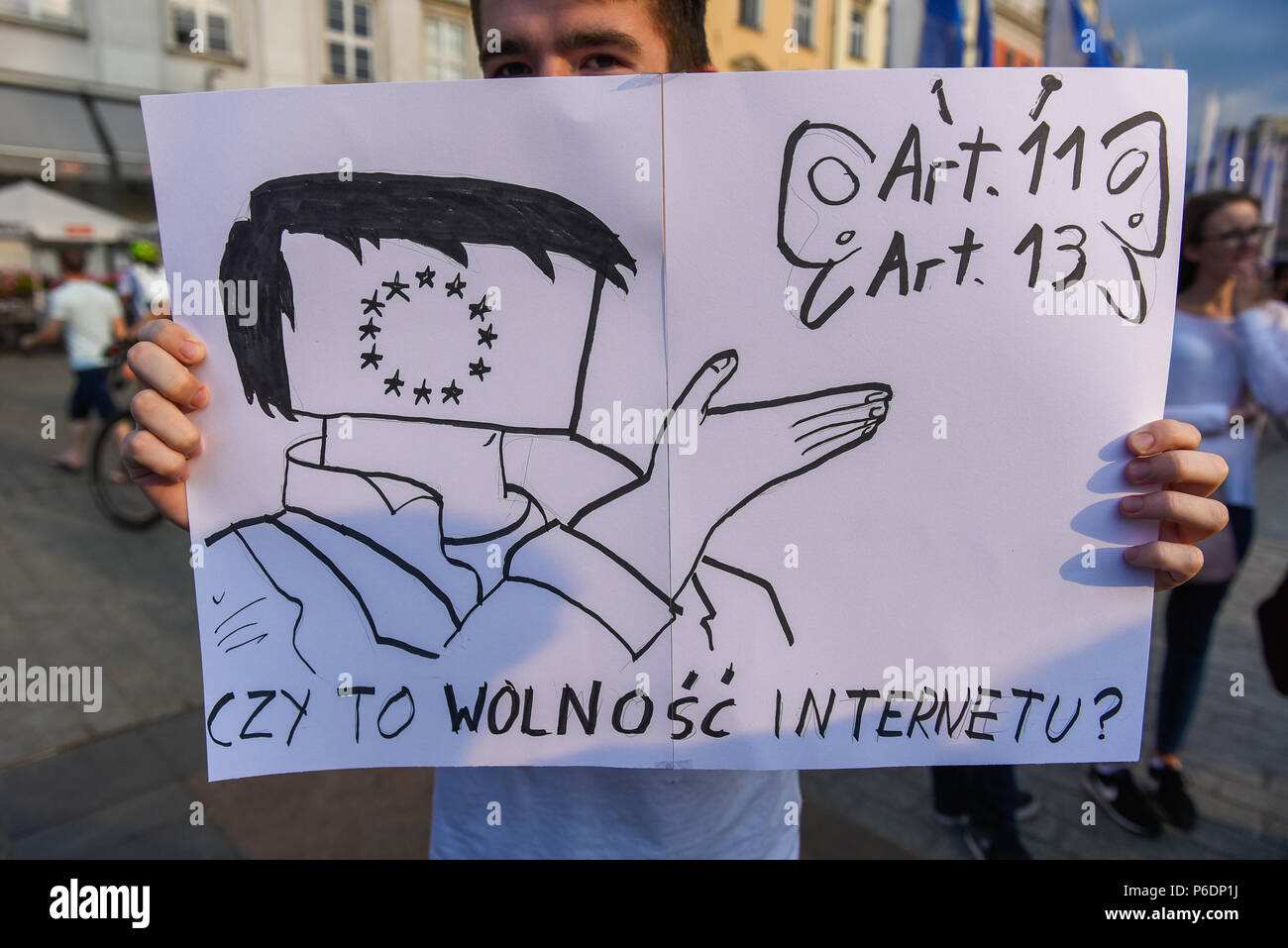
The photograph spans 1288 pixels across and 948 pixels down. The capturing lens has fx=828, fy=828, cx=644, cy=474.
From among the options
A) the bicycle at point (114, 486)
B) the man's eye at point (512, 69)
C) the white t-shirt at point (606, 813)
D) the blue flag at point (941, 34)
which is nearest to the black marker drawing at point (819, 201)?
the man's eye at point (512, 69)

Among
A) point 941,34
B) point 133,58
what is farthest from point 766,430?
point 133,58

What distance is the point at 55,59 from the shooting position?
1689 centimetres

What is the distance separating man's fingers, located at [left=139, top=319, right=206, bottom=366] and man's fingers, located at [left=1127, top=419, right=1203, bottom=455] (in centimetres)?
129

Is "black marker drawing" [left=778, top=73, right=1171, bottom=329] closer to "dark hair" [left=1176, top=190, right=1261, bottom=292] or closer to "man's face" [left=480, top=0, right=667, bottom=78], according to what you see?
"man's face" [left=480, top=0, right=667, bottom=78]

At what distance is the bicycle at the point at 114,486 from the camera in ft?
17.9

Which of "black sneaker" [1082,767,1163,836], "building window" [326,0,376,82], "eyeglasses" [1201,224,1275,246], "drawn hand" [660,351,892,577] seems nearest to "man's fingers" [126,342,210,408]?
"drawn hand" [660,351,892,577]

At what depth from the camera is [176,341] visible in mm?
1135

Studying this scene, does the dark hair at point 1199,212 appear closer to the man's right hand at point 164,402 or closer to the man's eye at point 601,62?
the man's eye at point 601,62

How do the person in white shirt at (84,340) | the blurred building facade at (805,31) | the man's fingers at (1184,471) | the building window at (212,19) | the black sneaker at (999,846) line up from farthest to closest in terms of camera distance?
the blurred building facade at (805,31), the building window at (212,19), the person in white shirt at (84,340), the black sneaker at (999,846), the man's fingers at (1184,471)

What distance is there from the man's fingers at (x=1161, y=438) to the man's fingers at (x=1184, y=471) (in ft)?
0.03

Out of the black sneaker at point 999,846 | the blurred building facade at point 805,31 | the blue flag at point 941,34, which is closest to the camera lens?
the black sneaker at point 999,846

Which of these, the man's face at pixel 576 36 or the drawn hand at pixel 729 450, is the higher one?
the man's face at pixel 576 36

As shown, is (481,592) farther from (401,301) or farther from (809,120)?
(809,120)

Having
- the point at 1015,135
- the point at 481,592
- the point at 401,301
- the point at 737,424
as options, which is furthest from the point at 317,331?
the point at 1015,135
